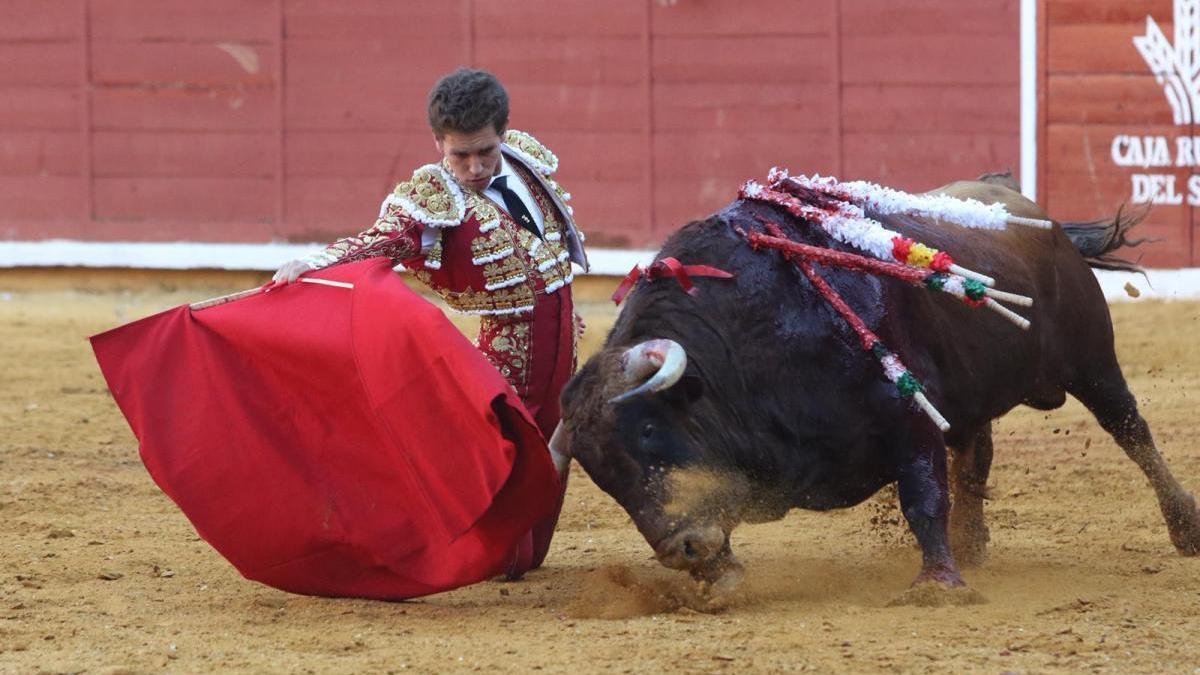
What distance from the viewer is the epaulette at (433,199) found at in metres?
3.78

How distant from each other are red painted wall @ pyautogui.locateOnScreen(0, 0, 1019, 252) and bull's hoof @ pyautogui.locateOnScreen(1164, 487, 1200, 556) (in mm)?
5217

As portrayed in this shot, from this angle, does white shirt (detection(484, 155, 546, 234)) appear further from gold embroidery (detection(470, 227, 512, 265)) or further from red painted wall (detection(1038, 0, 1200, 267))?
red painted wall (detection(1038, 0, 1200, 267))

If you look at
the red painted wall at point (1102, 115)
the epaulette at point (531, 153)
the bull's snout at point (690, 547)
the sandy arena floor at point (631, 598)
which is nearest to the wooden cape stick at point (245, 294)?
the epaulette at point (531, 153)

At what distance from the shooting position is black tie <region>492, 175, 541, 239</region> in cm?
394

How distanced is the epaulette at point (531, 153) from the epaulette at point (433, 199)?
22cm

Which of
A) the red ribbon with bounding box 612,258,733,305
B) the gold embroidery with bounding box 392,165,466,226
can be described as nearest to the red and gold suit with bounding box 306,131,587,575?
the gold embroidery with bounding box 392,165,466,226

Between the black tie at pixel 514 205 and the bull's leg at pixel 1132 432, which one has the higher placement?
the black tie at pixel 514 205

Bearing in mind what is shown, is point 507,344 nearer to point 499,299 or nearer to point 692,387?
point 499,299

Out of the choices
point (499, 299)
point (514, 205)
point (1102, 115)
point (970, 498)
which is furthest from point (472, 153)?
point (1102, 115)

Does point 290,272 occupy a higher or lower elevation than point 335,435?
higher

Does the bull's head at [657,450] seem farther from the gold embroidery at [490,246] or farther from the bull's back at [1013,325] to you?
the bull's back at [1013,325]

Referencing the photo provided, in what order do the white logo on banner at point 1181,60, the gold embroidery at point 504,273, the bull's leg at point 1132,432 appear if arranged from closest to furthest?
the gold embroidery at point 504,273
the bull's leg at point 1132,432
the white logo on banner at point 1181,60

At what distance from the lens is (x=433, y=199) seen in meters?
3.80

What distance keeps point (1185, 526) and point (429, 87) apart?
6174 mm
